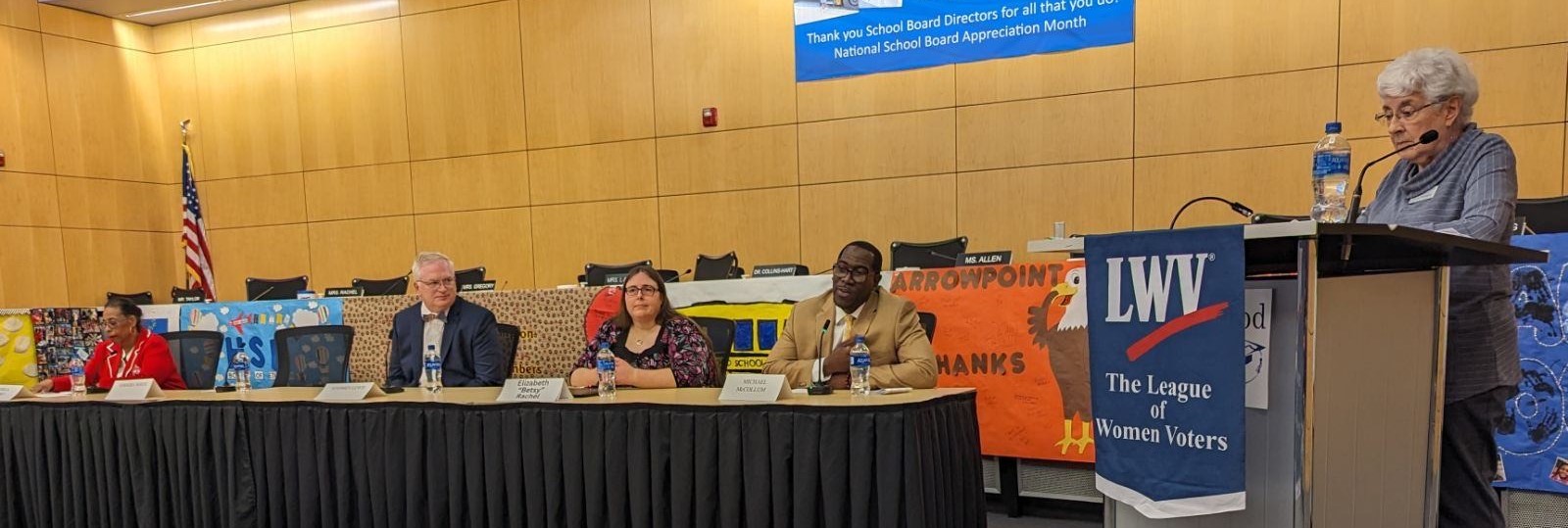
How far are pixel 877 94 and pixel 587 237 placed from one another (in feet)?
8.94

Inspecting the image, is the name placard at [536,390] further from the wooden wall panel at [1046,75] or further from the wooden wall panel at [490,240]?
the wooden wall panel at [490,240]

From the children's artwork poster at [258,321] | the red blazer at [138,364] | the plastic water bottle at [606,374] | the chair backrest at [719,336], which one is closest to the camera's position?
the plastic water bottle at [606,374]

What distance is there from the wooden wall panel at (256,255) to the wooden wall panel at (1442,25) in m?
8.54

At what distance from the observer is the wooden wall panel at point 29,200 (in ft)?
23.3

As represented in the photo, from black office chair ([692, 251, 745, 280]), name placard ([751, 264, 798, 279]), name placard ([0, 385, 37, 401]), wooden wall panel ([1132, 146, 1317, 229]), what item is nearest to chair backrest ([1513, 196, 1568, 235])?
wooden wall panel ([1132, 146, 1317, 229])

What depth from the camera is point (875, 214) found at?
620 cm

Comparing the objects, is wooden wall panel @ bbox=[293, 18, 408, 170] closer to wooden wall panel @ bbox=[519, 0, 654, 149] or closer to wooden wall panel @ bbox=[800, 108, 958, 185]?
wooden wall panel @ bbox=[519, 0, 654, 149]

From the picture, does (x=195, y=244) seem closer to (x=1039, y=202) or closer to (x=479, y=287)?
(x=479, y=287)

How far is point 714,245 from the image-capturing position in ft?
21.9

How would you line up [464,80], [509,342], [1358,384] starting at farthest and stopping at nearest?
[464,80], [509,342], [1358,384]

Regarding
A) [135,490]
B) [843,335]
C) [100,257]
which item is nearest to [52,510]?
[135,490]

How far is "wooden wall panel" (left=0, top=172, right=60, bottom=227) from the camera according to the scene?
711 centimetres

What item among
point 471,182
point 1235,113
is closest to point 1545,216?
point 1235,113

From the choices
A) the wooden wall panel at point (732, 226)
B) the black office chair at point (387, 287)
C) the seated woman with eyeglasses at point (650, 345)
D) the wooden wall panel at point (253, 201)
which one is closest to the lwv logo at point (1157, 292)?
the seated woman with eyeglasses at point (650, 345)
